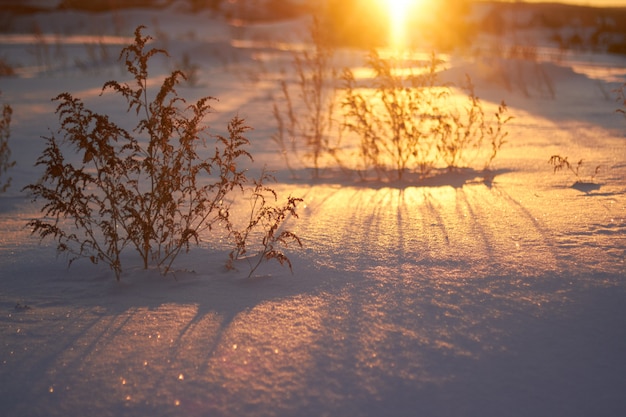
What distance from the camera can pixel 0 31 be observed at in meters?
21.2

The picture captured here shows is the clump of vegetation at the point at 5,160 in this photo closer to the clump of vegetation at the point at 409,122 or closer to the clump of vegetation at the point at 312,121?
the clump of vegetation at the point at 312,121

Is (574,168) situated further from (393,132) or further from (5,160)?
(5,160)

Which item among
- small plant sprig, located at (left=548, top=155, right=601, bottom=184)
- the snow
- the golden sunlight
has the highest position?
A: the golden sunlight

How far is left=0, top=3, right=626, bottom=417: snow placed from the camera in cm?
167

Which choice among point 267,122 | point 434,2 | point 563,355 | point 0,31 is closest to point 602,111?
point 267,122

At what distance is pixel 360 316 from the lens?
2.07 metres

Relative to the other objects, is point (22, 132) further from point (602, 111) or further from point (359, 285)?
point (602, 111)

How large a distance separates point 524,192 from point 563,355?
1.74 m

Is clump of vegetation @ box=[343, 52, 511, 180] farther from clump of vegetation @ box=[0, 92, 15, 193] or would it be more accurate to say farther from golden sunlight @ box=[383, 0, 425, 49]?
golden sunlight @ box=[383, 0, 425, 49]

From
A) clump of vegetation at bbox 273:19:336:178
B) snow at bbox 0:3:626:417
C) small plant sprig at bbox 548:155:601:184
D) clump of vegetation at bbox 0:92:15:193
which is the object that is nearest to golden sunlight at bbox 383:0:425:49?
clump of vegetation at bbox 273:19:336:178

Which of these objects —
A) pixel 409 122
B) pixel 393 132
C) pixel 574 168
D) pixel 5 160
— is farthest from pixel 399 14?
pixel 5 160

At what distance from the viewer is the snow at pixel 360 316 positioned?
1673 millimetres

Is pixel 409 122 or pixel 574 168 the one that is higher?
pixel 409 122

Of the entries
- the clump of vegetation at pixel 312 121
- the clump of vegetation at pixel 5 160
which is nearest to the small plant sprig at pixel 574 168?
the clump of vegetation at pixel 312 121
